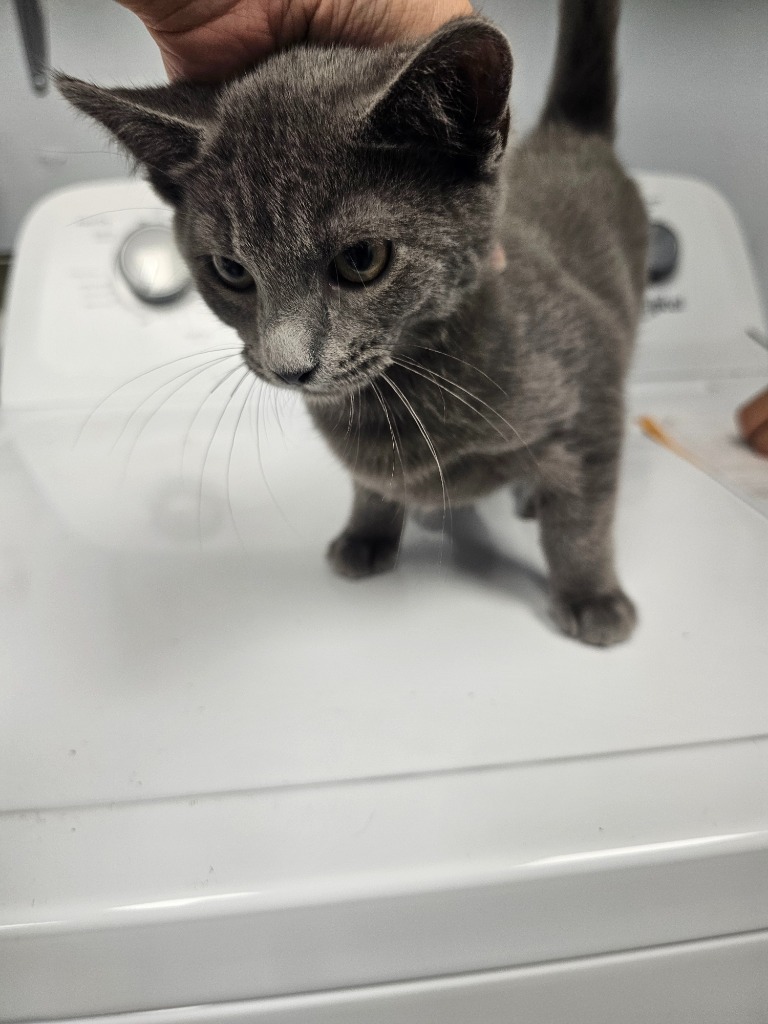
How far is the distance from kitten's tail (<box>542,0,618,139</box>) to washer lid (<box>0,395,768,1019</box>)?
58 cm

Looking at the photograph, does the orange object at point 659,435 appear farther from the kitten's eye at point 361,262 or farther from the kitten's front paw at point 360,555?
the kitten's eye at point 361,262

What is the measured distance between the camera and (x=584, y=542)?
66 cm

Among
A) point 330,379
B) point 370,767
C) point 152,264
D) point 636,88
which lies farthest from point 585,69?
point 370,767

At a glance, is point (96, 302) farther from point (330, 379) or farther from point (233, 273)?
point (330, 379)

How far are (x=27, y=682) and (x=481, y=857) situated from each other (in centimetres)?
35

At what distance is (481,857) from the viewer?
0.39 m

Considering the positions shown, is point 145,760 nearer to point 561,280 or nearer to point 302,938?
point 302,938

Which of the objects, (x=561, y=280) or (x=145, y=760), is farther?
(x=561, y=280)

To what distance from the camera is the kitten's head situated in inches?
18.4

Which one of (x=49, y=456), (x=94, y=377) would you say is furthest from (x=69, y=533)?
(x=94, y=377)

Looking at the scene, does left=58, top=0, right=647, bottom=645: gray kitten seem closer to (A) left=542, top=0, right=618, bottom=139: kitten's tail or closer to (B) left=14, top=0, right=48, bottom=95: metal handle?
(A) left=542, top=0, right=618, bottom=139: kitten's tail

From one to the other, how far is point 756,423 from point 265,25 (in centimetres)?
66

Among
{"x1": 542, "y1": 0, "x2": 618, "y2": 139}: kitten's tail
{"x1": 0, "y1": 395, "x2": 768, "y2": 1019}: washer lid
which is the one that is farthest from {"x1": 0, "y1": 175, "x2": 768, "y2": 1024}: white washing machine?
{"x1": 542, "y1": 0, "x2": 618, "y2": 139}: kitten's tail

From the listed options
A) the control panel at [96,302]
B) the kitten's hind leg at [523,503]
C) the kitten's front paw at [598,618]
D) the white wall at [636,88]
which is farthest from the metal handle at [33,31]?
the kitten's front paw at [598,618]
